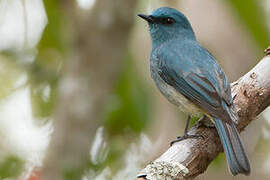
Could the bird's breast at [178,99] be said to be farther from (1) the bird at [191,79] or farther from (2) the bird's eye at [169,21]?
(2) the bird's eye at [169,21]

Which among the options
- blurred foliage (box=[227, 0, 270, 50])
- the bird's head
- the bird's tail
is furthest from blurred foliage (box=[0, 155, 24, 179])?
blurred foliage (box=[227, 0, 270, 50])

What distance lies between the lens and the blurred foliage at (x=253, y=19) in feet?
14.2

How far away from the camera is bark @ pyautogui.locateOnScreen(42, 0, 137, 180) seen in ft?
15.2

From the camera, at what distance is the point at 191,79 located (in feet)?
14.9

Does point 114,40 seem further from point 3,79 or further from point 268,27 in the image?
point 3,79

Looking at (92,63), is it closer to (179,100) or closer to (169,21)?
(179,100)

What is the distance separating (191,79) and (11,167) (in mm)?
1740

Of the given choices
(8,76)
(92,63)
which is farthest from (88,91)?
(8,76)

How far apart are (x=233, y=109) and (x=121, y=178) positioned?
1688 mm

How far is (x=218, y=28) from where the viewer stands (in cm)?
642

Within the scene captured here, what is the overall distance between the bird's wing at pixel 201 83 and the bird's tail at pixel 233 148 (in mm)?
81

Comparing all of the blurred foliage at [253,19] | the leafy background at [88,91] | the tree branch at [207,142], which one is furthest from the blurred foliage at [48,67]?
the blurred foliage at [253,19]

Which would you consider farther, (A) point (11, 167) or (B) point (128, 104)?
(B) point (128, 104)

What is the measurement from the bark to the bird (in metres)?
0.45
